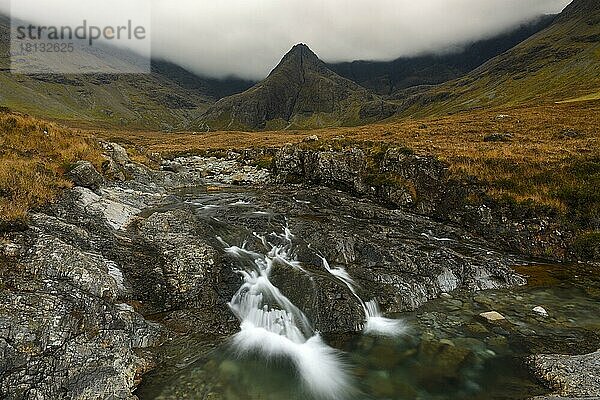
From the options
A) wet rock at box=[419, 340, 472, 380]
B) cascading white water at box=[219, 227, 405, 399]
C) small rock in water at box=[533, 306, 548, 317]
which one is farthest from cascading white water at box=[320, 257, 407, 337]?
small rock in water at box=[533, 306, 548, 317]

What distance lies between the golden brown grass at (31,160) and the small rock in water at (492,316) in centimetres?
1848

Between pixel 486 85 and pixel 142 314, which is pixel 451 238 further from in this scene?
pixel 486 85

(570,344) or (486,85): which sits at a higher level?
(486,85)

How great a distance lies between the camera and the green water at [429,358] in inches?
390

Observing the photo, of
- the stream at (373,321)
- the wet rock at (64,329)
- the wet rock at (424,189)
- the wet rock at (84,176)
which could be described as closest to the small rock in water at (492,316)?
the stream at (373,321)

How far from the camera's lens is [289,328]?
13.0 metres

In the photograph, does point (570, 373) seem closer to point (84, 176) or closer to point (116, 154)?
point (84, 176)

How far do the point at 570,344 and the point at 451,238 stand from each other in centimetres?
1056

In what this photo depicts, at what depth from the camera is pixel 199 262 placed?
48.9ft

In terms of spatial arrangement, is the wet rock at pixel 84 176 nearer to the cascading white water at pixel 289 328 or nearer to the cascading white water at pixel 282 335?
the cascading white water at pixel 289 328

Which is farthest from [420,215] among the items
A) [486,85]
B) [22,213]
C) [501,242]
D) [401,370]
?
[486,85]

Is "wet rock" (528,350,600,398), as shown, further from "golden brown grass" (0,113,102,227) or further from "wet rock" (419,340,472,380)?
"golden brown grass" (0,113,102,227)

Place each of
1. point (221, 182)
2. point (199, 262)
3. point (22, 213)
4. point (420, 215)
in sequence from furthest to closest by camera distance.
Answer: point (221, 182) → point (420, 215) → point (199, 262) → point (22, 213)

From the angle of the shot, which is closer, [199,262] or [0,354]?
[0,354]
